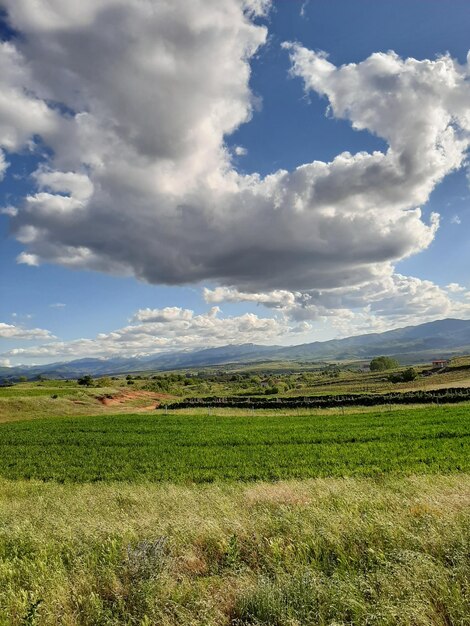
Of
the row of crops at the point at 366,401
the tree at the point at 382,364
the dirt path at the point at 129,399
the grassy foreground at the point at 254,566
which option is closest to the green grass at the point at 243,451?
the grassy foreground at the point at 254,566

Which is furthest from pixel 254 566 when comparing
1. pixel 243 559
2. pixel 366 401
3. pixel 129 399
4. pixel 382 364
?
pixel 382 364

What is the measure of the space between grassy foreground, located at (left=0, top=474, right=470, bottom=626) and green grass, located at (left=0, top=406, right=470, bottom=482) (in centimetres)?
1072

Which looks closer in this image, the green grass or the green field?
the green field

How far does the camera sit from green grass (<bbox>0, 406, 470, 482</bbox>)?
20875mm

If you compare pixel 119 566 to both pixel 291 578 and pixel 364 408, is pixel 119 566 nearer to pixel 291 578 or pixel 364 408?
pixel 291 578

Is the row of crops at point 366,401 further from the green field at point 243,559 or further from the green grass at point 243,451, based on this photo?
the green field at point 243,559

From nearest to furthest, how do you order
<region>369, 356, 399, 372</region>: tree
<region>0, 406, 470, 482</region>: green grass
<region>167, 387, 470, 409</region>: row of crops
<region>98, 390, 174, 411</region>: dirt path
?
<region>0, 406, 470, 482</region>: green grass
<region>167, 387, 470, 409</region>: row of crops
<region>98, 390, 174, 411</region>: dirt path
<region>369, 356, 399, 372</region>: tree

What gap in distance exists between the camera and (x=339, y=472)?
762 inches

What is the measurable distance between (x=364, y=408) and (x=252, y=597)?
56226 millimetres

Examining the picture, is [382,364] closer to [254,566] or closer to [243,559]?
[243,559]

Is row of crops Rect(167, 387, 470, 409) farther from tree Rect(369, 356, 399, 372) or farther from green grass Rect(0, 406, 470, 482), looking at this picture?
tree Rect(369, 356, 399, 372)

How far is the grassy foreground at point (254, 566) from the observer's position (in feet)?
18.2

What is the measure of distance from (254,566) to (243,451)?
65.9ft

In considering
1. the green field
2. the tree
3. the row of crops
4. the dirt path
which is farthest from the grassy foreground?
the tree
